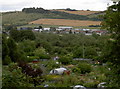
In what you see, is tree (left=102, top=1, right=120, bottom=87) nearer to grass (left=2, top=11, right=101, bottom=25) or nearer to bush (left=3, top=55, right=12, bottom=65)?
bush (left=3, top=55, right=12, bottom=65)

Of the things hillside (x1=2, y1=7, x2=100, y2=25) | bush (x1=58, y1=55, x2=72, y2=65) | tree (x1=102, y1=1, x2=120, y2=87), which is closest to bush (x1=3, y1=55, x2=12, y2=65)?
bush (x1=58, y1=55, x2=72, y2=65)

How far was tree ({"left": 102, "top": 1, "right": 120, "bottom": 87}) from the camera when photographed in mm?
7180

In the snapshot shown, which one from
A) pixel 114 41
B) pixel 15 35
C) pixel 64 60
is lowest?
pixel 64 60

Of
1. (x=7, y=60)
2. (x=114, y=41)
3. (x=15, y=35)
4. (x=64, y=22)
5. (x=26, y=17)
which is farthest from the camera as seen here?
(x=26, y=17)

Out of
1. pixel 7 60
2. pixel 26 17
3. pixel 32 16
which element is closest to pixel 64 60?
pixel 7 60

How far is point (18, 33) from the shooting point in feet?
158

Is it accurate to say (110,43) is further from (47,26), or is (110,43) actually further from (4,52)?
(47,26)

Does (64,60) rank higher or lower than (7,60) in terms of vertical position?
lower

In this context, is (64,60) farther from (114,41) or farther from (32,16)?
(32,16)

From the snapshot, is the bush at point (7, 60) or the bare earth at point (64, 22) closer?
the bush at point (7, 60)

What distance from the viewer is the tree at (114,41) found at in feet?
23.6

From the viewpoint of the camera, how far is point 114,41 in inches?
282

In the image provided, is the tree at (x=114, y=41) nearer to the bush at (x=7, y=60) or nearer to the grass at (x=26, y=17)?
the bush at (x=7, y=60)

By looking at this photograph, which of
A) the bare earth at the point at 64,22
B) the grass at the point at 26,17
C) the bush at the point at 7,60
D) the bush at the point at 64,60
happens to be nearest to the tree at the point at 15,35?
the bush at the point at 64,60
